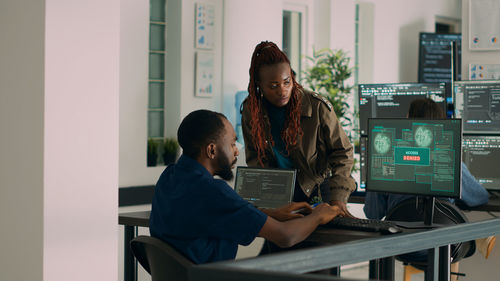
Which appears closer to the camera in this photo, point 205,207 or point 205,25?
point 205,207

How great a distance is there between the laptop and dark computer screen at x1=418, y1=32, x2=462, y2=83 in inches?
189

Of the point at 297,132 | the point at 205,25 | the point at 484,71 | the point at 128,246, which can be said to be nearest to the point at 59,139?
the point at 128,246

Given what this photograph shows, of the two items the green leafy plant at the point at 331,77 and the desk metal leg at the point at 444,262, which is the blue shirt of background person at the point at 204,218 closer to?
the desk metal leg at the point at 444,262

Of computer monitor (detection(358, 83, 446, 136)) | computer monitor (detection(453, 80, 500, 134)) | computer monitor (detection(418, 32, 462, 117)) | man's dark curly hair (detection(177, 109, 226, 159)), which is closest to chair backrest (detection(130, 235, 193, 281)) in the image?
man's dark curly hair (detection(177, 109, 226, 159))

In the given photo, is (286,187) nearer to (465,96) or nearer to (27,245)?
(27,245)

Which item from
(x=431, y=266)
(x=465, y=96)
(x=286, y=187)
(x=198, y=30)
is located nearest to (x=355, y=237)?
(x=431, y=266)

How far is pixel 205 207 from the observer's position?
69.5 inches

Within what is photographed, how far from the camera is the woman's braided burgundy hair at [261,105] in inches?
95.8

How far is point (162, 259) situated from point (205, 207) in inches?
7.6

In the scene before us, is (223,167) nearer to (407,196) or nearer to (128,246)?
(128,246)

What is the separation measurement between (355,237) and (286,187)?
0.45 metres

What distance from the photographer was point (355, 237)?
79.2 inches

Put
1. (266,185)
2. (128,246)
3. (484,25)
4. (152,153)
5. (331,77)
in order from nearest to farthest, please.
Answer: (266,185) → (128,246) → (484,25) → (152,153) → (331,77)

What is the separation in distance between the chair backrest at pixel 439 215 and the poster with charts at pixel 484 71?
124 cm
